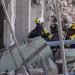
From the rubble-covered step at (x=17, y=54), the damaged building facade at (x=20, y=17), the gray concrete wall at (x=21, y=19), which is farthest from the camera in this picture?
the gray concrete wall at (x=21, y=19)

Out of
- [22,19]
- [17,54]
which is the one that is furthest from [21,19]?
[17,54]

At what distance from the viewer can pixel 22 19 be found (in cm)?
1312

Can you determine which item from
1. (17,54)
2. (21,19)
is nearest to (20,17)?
(21,19)

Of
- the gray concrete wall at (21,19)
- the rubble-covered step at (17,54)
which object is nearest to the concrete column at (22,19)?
the gray concrete wall at (21,19)

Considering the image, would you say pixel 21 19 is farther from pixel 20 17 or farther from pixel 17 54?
pixel 17 54

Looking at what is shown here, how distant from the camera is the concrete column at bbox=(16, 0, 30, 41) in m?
13.0

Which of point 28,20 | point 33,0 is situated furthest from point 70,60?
point 33,0

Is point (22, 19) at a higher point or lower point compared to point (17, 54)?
lower

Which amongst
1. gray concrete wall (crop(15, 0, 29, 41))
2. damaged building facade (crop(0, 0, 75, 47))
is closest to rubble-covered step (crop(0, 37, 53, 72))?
damaged building facade (crop(0, 0, 75, 47))

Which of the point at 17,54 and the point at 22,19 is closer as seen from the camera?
the point at 17,54

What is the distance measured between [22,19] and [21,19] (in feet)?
0.23

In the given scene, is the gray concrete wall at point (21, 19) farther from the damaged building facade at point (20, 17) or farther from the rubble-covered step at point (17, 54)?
the rubble-covered step at point (17, 54)

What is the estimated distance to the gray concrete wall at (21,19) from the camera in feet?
42.8

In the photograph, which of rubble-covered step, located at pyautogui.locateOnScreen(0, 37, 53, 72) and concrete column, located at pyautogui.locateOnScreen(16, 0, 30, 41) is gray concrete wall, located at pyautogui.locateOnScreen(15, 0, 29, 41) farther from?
rubble-covered step, located at pyautogui.locateOnScreen(0, 37, 53, 72)
